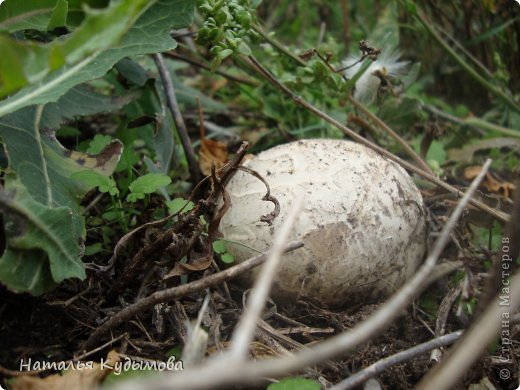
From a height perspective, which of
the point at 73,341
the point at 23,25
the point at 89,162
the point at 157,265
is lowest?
the point at 73,341

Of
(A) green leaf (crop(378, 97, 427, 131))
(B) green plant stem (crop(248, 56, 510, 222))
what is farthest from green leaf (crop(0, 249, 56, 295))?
(A) green leaf (crop(378, 97, 427, 131))

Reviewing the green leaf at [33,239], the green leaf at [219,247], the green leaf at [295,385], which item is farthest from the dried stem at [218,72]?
the green leaf at [295,385]

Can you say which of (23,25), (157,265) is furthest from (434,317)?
(23,25)

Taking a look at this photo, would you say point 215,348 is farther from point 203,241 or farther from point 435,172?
point 435,172

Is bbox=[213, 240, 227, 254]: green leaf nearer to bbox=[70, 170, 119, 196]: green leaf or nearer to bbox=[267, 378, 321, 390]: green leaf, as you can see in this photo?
bbox=[70, 170, 119, 196]: green leaf

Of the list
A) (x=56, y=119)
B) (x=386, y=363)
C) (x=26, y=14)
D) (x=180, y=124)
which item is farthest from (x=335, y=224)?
(x=26, y=14)

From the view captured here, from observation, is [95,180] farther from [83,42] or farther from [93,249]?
[83,42]
